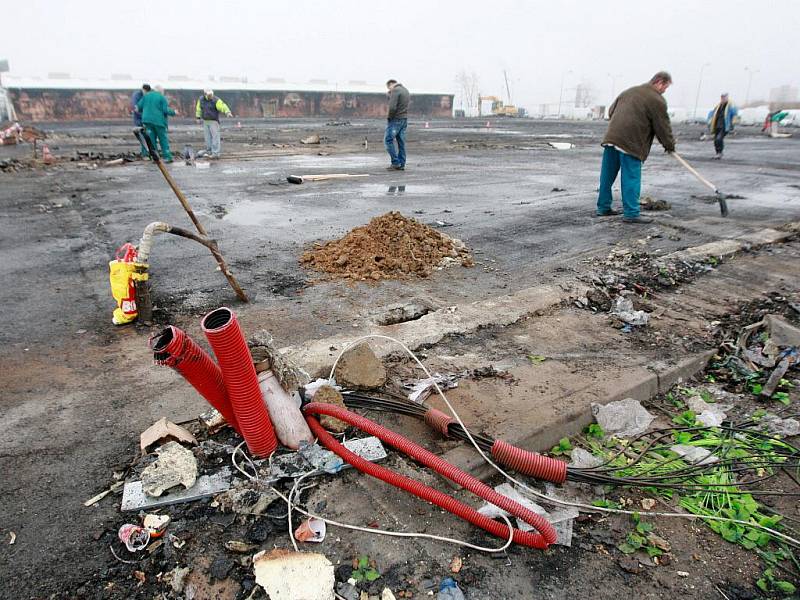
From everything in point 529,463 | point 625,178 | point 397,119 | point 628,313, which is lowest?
point 529,463

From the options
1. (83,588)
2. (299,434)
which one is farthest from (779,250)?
(83,588)

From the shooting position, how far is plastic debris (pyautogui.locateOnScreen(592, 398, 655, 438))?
2832 mm

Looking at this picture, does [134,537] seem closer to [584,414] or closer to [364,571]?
[364,571]

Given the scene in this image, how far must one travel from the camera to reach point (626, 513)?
7.41ft

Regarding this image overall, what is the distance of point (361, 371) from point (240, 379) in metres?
0.93

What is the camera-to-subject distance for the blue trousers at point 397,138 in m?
11.5

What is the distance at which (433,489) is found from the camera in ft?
7.32

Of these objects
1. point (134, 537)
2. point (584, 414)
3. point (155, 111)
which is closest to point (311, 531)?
point (134, 537)

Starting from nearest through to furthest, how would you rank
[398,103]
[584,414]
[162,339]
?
[162,339]
[584,414]
[398,103]

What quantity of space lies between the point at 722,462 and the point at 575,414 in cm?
73

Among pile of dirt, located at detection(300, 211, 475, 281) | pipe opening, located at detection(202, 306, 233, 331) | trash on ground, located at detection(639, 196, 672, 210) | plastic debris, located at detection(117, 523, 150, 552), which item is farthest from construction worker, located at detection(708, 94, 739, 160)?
plastic debris, located at detection(117, 523, 150, 552)

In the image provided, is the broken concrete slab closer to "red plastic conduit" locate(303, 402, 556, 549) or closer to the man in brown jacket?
"red plastic conduit" locate(303, 402, 556, 549)

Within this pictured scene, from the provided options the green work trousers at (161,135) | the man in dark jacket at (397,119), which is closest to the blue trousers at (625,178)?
the man in dark jacket at (397,119)

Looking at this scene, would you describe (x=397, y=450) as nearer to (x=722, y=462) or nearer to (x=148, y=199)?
(x=722, y=462)
